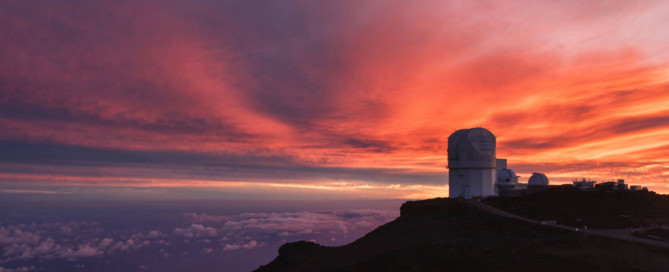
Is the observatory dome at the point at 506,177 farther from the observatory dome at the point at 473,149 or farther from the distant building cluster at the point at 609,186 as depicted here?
the distant building cluster at the point at 609,186

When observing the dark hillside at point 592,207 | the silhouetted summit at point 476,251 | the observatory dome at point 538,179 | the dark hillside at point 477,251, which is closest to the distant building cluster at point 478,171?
the observatory dome at point 538,179

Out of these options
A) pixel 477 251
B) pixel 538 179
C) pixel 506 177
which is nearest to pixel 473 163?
pixel 506 177

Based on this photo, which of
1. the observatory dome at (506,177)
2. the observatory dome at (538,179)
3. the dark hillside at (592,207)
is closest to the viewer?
the dark hillside at (592,207)

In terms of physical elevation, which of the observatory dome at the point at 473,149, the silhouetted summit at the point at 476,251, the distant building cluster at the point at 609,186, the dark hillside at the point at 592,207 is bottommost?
the silhouetted summit at the point at 476,251

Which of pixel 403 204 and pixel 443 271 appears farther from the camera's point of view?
pixel 403 204

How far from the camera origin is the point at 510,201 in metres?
50.0

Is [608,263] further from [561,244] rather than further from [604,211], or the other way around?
[604,211]

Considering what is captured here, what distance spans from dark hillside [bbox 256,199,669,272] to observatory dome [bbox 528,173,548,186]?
2149cm

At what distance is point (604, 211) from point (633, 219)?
3.65 meters

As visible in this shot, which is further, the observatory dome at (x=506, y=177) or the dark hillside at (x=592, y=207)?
the observatory dome at (x=506, y=177)

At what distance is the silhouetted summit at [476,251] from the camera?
2381cm

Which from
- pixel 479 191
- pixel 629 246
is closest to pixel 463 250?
pixel 629 246

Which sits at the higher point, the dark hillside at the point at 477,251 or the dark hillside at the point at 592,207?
the dark hillside at the point at 592,207

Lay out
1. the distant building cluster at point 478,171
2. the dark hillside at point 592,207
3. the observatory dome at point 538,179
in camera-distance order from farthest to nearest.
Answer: the distant building cluster at point 478,171, the observatory dome at point 538,179, the dark hillside at point 592,207
